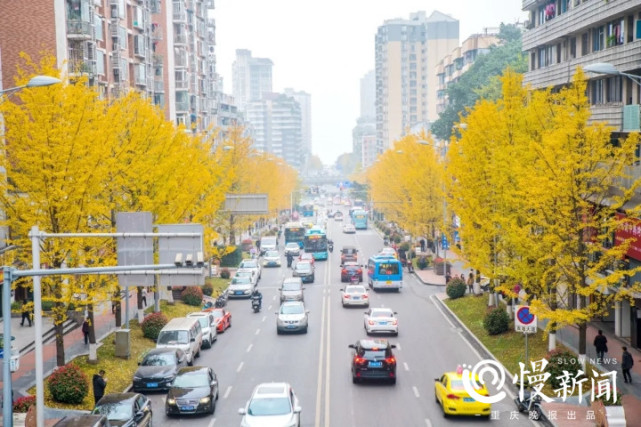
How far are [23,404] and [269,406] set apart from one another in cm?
835

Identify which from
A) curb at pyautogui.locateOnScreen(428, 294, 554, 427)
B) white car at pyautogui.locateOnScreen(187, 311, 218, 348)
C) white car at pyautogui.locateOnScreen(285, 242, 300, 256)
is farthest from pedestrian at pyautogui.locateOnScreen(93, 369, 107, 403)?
white car at pyautogui.locateOnScreen(285, 242, 300, 256)

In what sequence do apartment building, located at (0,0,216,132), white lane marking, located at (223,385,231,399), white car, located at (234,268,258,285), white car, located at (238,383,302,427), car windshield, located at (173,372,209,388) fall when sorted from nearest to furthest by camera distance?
1. white car, located at (238,383,302,427)
2. car windshield, located at (173,372,209,388)
3. white lane marking, located at (223,385,231,399)
4. apartment building, located at (0,0,216,132)
5. white car, located at (234,268,258,285)

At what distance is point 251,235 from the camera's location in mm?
105500

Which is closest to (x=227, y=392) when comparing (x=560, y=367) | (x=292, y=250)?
(x=560, y=367)

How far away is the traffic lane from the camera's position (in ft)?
91.7

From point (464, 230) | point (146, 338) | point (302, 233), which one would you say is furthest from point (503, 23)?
point (146, 338)

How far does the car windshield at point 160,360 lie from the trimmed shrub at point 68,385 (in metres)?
3.17

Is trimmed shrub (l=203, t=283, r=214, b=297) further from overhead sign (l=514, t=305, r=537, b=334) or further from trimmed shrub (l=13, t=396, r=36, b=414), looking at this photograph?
overhead sign (l=514, t=305, r=537, b=334)

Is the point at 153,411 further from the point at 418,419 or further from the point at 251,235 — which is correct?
the point at 251,235

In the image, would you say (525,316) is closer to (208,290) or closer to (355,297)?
(355,297)

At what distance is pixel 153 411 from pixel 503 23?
9157cm

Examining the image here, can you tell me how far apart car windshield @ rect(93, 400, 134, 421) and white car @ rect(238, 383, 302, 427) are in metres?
3.26

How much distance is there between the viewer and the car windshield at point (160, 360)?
103ft

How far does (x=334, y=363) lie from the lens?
34688mm
